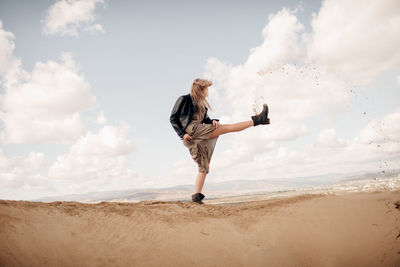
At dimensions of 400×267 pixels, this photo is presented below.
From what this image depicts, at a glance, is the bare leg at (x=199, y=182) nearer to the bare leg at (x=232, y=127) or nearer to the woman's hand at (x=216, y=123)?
the bare leg at (x=232, y=127)

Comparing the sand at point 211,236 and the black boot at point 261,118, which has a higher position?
the black boot at point 261,118

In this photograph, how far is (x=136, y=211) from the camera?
11.2 feet

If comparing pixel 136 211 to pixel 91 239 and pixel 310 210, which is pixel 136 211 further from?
pixel 310 210

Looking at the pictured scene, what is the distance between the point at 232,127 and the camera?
5785 mm

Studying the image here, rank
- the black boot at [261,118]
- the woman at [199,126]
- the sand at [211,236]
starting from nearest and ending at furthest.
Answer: the sand at [211,236] → the woman at [199,126] → the black boot at [261,118]

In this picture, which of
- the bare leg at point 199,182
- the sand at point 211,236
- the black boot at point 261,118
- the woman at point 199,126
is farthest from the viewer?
the black boot at point 261,118

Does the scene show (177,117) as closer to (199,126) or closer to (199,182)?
(199,126)

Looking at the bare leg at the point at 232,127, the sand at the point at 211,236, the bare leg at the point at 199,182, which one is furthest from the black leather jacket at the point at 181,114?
the sand at the point at 211,236

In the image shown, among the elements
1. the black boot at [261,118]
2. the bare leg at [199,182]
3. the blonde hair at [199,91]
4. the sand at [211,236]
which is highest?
the blonde hair at [199,91]

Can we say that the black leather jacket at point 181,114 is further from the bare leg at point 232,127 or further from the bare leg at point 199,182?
the bare leg at point 199,182

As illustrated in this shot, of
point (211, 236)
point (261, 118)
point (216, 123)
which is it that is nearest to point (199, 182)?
point (216, 123)

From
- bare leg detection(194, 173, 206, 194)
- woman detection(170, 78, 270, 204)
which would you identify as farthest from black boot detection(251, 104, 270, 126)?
bare leg detection(194, 173, 206, 194)

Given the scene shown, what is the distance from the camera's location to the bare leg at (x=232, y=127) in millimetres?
5762

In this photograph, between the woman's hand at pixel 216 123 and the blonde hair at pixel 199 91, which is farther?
the blonde hair at pixel 199 91
